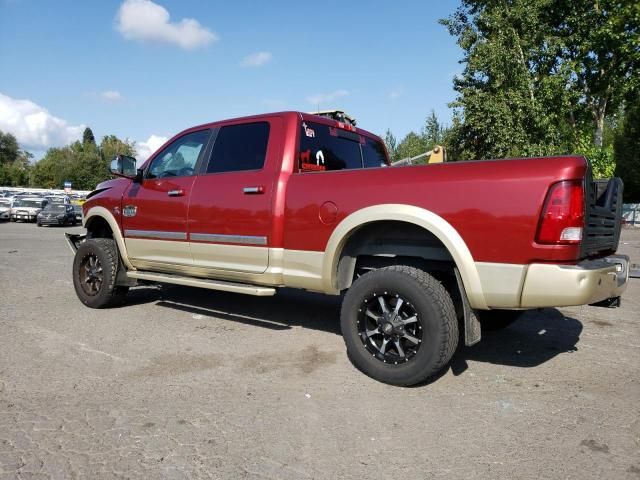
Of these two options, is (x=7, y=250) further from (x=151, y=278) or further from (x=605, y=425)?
(x=605, y=425)

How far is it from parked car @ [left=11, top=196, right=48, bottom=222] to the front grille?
31372mm

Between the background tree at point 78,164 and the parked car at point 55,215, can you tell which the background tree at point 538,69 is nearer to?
the parked car at point 55,215

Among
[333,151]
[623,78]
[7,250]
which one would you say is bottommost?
[7,250]

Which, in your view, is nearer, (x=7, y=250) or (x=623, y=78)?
(x=7, y=250)

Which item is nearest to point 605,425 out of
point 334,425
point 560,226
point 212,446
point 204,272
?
point 560,226

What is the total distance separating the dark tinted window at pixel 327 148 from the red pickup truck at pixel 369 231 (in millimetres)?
16

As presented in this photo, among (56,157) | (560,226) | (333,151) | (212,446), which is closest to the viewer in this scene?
(212,446)

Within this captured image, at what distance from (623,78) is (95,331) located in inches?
1127

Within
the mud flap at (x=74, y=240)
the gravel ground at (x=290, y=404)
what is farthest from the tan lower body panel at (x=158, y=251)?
the mud flap at (x=74, y=240)

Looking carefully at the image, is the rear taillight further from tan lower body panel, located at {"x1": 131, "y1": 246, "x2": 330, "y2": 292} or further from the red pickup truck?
tan lower body panel, located at {"x1": 131, "y1": 246, "x2": 330, "y2": 292}

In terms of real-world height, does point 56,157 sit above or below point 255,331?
above

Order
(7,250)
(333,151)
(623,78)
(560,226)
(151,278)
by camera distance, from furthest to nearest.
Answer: (623,78)
(7,250)
(151,278)
(333,151)
(560,226)

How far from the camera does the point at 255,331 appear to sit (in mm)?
4930

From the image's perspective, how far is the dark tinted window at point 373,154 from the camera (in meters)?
5.18
